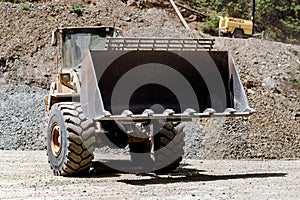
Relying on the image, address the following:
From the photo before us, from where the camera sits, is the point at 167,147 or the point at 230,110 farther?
the point at 167,147

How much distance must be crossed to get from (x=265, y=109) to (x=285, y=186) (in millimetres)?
8818

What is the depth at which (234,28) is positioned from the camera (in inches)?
1152

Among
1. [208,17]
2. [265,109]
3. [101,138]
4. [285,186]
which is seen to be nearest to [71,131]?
[101,138]

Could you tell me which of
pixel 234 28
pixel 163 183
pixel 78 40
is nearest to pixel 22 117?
pixel 78 40

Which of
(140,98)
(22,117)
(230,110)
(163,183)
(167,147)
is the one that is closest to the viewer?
(163,183)

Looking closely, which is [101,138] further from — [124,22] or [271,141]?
[124,22]

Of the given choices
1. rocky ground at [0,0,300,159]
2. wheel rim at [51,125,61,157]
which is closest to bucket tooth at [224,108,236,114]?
wheel rim at [51,125,61,157]

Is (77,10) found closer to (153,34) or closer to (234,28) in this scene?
(153,34)

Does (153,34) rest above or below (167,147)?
above

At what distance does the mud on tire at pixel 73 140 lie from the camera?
32.2 ft

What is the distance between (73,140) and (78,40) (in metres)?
2.78

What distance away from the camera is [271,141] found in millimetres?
15828

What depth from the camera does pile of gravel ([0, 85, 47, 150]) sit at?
16.4 meters

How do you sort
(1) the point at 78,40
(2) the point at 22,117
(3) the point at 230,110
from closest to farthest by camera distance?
(3) the point at 230,110
(1) the point at 78,40
(2) the point at 22,117
